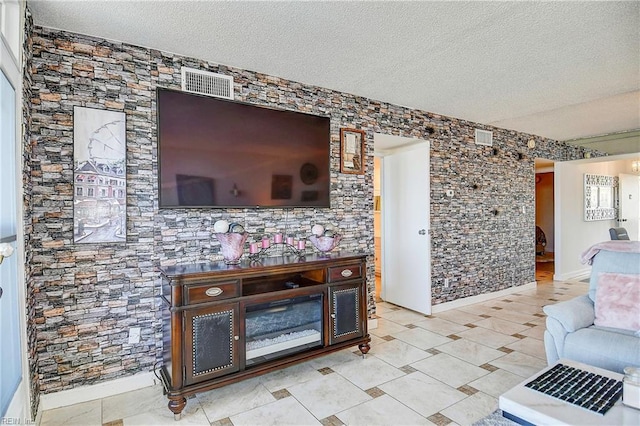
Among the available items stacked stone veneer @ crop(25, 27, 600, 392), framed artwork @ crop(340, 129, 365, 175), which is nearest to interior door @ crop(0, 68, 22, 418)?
stacked stone veneer @ crop(25, 27, 600, 392)

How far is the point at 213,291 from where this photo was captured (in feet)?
7.65

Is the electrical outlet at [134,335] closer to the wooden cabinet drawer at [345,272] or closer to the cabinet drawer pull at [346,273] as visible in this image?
the wooden cabinet drawer at [345,272]

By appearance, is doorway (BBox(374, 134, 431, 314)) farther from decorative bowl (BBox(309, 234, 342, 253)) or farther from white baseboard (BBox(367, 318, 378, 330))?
decorative bowl (BBox(309, 234, 342, 253))

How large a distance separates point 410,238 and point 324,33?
2.84m

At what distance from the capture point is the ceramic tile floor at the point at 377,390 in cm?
218

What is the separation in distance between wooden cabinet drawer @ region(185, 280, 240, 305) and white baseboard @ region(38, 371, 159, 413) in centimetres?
84

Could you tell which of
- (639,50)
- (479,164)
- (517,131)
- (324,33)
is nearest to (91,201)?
(324,33)

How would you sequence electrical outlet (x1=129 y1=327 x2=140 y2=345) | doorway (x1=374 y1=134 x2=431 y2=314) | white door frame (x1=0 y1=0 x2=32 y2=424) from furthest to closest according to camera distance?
doorway (x1=374 y1=134 x2=431 y2=314) < electrical outlet (x1=129 y1=327 x2=140 y2=345) < white door frame (x1=0 y1=0 x2=32 y2=424)

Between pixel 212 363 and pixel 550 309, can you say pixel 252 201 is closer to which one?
pixel 212 363

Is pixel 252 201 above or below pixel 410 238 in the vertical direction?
above

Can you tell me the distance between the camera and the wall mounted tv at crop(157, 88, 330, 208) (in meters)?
2.67

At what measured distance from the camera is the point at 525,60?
290 centimetres

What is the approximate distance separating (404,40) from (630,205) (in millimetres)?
8440

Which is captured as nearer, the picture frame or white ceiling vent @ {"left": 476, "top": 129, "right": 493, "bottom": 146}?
white ceiling vent @ {"left": 476, "top": 129, "right": 493, "bottom": 146}
